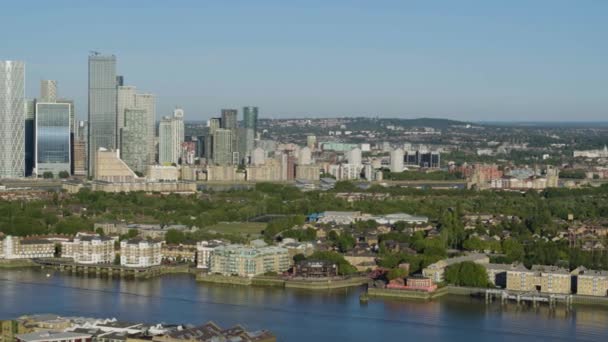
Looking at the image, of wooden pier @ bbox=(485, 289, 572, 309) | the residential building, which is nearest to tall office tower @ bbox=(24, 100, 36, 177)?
wooden pier @ bbox=(485, 289, 572, 309)

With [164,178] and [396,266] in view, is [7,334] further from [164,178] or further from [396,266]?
[164,178]


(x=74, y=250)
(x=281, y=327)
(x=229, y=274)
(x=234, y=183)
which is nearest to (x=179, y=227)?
(x=74, y=250)

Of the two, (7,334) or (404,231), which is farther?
(404,231)

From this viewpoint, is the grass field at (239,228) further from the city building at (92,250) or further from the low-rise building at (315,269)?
the low-rise building at (315,269)

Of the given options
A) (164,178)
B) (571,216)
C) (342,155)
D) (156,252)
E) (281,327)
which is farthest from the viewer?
(342,155)

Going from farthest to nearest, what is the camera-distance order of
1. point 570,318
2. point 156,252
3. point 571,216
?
point 571,216
point 156,252
point 570,318
